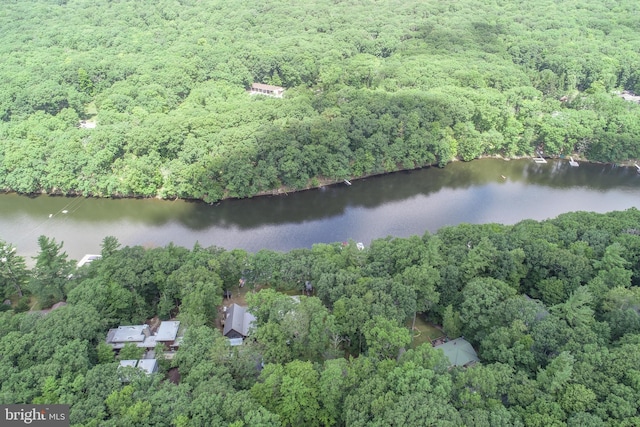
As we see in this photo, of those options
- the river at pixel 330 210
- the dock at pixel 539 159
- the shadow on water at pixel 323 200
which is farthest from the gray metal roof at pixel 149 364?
the dock at pixel 539 159

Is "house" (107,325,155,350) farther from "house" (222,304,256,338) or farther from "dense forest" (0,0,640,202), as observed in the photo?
"dense forest" (0,0,640,202)

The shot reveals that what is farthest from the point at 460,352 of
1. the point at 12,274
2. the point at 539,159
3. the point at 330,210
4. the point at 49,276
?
the point at 539,159

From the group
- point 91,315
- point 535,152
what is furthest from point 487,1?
point 91,315

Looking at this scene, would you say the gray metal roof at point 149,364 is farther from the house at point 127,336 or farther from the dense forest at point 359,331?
the house at point 127,336

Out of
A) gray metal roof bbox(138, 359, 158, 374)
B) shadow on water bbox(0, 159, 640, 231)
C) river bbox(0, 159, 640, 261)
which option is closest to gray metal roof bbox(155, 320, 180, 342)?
gray metal roof bbox(138, 359, 158, 374)

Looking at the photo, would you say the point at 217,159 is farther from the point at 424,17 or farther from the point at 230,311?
the point at 424,17
